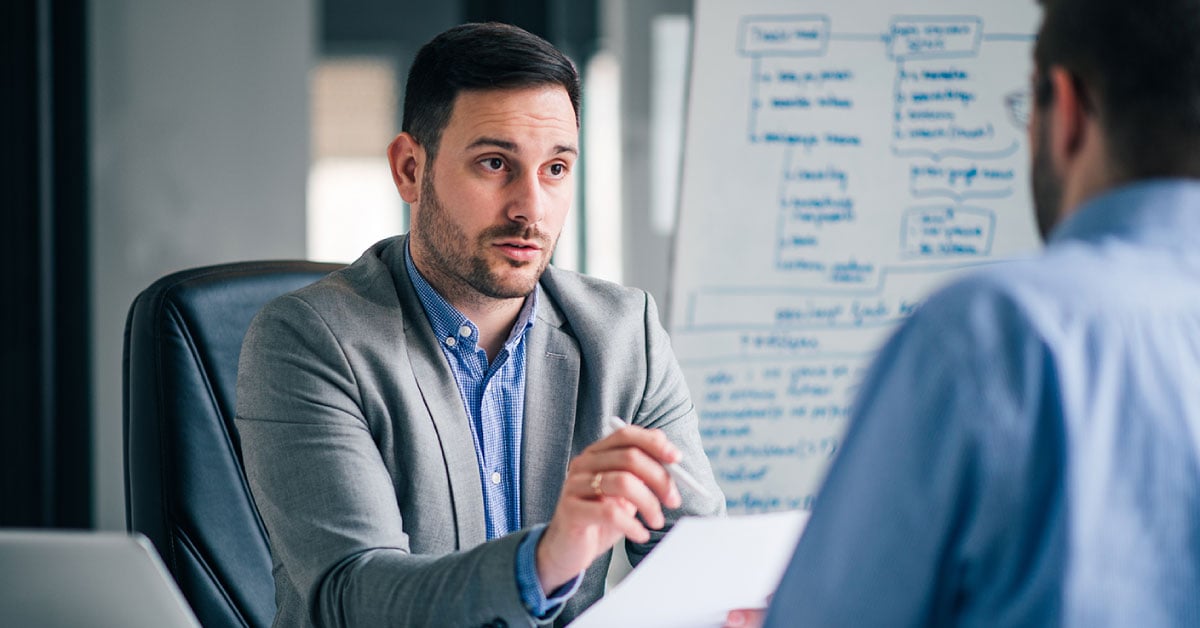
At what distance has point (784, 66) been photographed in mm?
2570

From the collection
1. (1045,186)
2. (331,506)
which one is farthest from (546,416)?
(1045,186)

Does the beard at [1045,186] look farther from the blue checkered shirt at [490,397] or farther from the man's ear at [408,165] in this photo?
the man's ear at [408,165]

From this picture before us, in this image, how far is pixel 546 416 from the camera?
141cm

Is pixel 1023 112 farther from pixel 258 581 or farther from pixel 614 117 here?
pixel 614 117

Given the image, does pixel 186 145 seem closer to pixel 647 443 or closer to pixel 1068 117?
pixel 647 443

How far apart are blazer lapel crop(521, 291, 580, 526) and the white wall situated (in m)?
1.51

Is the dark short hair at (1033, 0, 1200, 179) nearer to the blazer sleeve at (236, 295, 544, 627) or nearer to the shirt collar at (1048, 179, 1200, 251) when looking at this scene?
the shirt collar at (1048, 179, 1200, 251)

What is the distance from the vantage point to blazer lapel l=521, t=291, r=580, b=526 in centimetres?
138

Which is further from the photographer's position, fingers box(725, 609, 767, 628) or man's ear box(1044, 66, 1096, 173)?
fingers box(725, 609, 767, 628)

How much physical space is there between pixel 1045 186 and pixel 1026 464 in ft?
0.74

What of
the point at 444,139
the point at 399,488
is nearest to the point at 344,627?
the point at 399,488

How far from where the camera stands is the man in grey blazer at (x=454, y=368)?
1205 millimetres

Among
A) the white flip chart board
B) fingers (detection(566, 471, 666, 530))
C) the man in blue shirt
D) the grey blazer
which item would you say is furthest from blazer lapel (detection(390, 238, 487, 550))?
the white flip chart board

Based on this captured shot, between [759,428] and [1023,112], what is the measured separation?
1735 mm
